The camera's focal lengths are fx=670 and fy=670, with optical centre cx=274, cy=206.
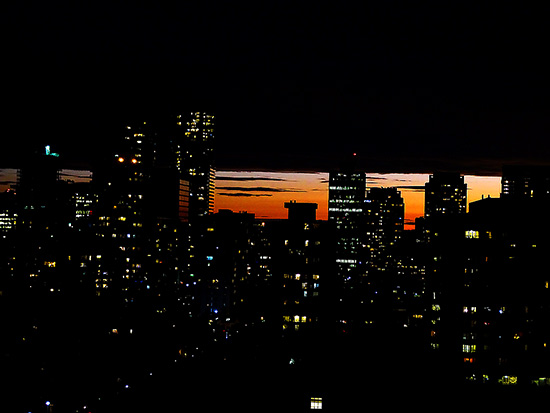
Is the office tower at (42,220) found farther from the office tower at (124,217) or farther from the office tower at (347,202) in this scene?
the office tower at (347,202)

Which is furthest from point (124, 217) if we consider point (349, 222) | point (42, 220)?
point (349, 222)

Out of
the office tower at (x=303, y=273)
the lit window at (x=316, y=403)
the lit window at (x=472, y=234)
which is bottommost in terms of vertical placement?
the lit window at (x=316, y=403)

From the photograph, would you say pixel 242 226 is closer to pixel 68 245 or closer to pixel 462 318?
pixel 68 245

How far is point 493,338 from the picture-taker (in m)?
59.6

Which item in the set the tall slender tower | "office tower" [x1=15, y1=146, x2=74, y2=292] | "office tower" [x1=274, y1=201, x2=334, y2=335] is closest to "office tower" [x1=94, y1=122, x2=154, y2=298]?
"office tower" [x1=15, y1=146, x2=74, y2=292]

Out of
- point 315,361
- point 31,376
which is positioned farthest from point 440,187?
point 31,376

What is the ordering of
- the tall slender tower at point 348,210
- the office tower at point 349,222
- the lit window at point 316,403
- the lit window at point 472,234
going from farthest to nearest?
the tall slender tower at point 348,210, the office tower at point 349,222, the lit window at point 472,234, the lit window at point 316,403

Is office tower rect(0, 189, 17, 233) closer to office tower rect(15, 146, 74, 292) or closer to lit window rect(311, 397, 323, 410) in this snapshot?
office tower rect(15, 146, 74, 292)

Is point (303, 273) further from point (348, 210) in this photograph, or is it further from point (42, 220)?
point (348, 210)

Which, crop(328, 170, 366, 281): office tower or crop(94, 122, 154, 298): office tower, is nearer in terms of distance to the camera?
crop(94, 122, 154, 298): office tower

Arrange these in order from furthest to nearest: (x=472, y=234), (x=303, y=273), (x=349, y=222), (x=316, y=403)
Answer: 1. (x=349, y=222)
2. (x=472, y=234)
3. (x=303, y=273)
4. (x=316, y=403)

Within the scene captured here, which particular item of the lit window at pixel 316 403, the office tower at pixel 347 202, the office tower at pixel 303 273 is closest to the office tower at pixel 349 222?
the office tower at pixel 347 202

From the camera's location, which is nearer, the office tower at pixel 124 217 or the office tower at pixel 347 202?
the office tower at pixel 124 217

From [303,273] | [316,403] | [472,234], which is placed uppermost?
[472,234]
